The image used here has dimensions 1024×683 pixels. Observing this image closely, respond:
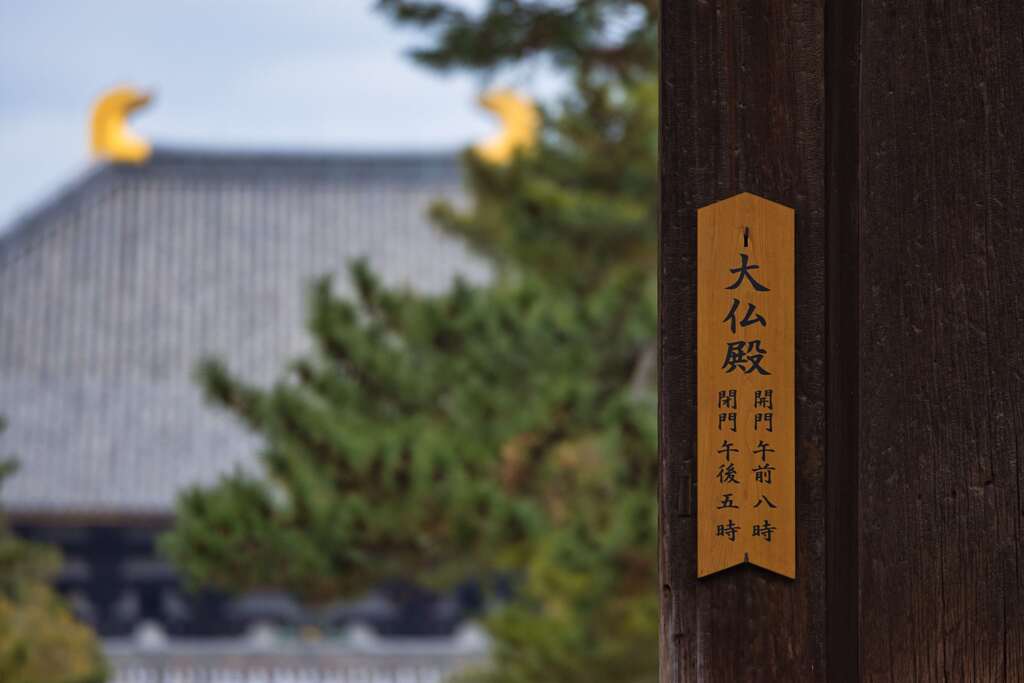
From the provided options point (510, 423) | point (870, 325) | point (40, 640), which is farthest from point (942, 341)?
point (40, 640)

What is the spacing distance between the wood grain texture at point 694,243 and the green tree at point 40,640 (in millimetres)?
3986

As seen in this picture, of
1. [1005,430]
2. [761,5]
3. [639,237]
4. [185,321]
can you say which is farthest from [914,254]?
[185,321]

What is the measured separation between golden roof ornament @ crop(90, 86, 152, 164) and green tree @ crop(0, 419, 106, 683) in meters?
8.29

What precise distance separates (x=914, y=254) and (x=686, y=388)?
343 mm

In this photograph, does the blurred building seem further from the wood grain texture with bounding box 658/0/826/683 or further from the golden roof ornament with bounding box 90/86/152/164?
the wood grain texture with bounding box 658/0/826/683

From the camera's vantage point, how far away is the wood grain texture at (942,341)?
5.41ft

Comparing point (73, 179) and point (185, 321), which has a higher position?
point (73, 179)

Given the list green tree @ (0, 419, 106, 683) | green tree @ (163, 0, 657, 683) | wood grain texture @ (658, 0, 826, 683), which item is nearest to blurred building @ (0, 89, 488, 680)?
green tree @ (0, 419, 106, 683)

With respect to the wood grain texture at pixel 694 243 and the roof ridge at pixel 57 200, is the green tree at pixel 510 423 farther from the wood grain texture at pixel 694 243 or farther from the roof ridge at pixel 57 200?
the roof ridge at pixel 57 200

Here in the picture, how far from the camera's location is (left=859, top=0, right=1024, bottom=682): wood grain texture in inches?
64.9

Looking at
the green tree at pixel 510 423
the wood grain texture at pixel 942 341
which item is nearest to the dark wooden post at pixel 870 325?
the wood grain texture at pixel 942 341

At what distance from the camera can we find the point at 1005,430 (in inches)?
65.3

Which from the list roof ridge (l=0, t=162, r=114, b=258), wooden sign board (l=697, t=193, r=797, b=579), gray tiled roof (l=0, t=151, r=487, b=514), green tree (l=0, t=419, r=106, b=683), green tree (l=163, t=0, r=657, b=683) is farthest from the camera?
roof ridge (l=0, t=162, r=114, b=258)

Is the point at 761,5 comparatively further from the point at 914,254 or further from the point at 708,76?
the point at 914,254
